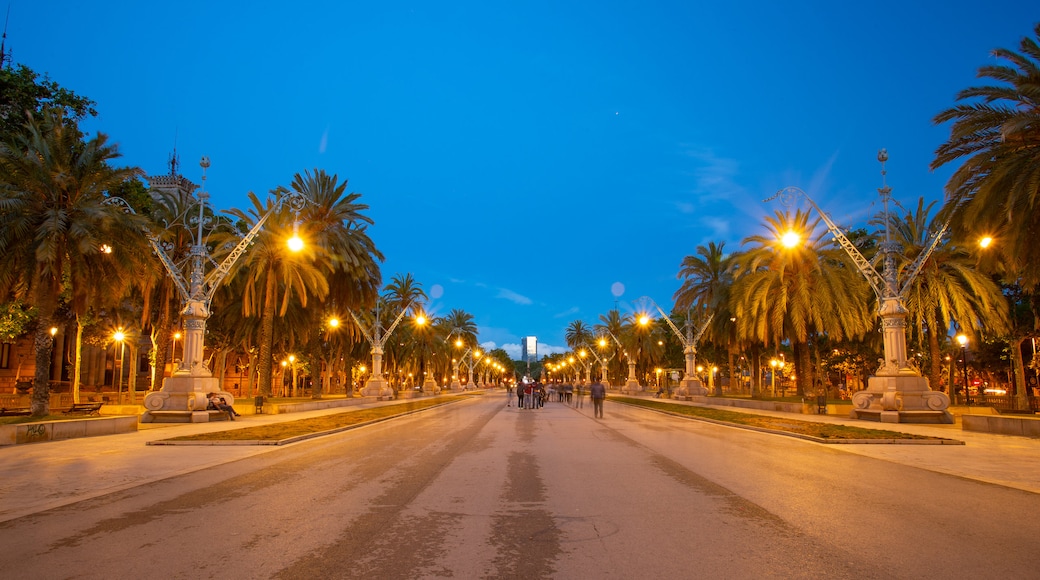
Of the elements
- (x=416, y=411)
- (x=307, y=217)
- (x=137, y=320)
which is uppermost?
(x=307, y=217)

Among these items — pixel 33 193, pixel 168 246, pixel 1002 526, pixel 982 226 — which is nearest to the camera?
pixel 1002 526

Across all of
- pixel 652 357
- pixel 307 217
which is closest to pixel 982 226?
pixel 307 217

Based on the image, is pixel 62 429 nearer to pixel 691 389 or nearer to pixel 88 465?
pixel 88 465

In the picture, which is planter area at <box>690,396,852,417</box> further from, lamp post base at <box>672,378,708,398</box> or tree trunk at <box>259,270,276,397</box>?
tree trunk at <box>259,270,276,397</box>

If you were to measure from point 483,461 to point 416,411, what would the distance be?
842 inches

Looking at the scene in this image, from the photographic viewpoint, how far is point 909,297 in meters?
30.8

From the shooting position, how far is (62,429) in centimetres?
1784

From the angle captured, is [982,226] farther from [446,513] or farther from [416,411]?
[416,411]

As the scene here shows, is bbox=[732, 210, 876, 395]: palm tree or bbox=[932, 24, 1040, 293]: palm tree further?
bbox=[732, 210, 876, 395]: palm tree

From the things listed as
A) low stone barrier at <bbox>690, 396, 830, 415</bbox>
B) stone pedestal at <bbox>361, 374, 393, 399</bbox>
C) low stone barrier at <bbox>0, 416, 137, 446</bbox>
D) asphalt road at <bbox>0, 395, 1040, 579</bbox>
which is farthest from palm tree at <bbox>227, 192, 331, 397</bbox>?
low stone barrier at <bbox>690, 396, 830, 415</bbox>

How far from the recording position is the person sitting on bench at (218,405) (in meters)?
25.0

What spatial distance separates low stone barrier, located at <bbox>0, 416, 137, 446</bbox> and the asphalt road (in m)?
7.34

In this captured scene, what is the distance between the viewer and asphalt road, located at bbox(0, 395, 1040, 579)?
19.0 ft

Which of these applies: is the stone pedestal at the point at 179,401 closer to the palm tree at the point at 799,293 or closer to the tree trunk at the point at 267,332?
the tree trunk at the point at 267,332
